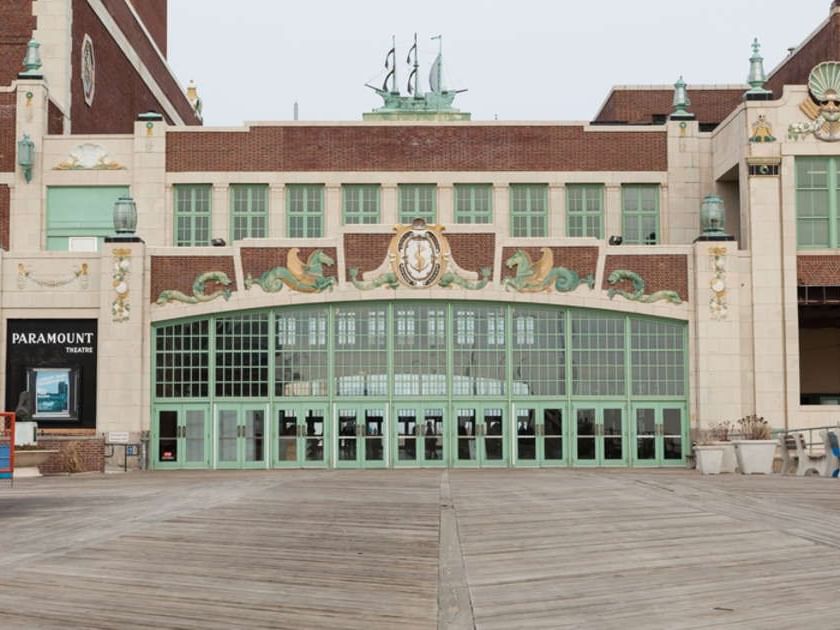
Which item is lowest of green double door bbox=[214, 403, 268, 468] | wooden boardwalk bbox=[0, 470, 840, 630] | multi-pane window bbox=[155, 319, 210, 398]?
wooden boardwalk bbox=[0, 470, 840, 630]

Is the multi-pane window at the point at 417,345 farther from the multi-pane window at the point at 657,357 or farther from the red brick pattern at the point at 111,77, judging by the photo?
the red brick pattern at the point at 111,77

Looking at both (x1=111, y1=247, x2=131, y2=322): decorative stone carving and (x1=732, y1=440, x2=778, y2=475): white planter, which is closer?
(x1=732, y1=440, x2=778, y2=475): white planter

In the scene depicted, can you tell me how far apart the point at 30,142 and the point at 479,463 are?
17.7m

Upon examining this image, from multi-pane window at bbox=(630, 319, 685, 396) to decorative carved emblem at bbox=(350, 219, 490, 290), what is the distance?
4.86 metres

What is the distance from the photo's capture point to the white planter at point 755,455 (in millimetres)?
30797

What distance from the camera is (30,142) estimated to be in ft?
129

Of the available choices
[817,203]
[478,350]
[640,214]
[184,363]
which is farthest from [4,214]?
[817,203]

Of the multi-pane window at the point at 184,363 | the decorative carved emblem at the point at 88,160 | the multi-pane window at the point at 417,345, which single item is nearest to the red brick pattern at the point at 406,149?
the decorative carved emblem at the point at 88,160

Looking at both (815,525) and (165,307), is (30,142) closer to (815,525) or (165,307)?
(165,307)

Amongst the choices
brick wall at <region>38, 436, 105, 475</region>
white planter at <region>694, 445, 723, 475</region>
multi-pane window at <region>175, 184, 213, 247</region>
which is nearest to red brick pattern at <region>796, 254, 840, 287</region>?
white planter at <region>694, 445, 723, 475</region>

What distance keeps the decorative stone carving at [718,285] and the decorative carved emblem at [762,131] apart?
12.4ft

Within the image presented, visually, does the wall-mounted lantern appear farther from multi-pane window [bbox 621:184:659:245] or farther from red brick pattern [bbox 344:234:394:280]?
multi-pane window [bbox 621:184:659:245]

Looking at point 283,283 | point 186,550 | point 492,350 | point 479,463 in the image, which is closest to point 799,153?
point 492,350

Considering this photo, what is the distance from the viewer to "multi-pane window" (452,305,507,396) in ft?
118
